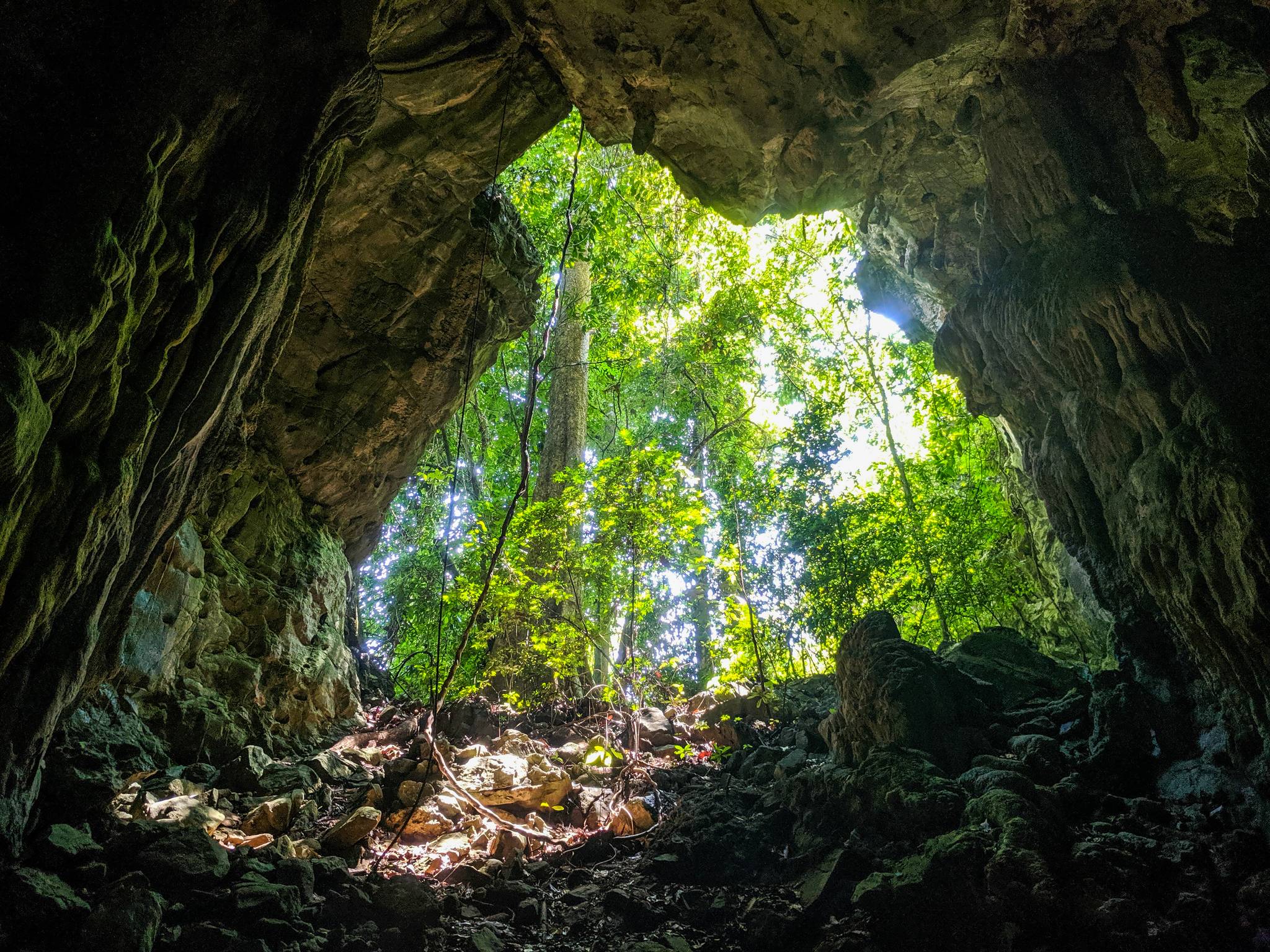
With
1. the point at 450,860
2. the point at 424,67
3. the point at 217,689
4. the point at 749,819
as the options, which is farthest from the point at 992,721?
the point at 424,67

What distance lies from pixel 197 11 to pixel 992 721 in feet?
26.8

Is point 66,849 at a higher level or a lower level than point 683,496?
lower

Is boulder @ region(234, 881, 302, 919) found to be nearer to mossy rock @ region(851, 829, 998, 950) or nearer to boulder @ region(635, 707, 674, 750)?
mossy rock @ region(851, 829, 998, 950)

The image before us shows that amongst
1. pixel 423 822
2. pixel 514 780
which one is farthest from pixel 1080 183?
pixel 423 822

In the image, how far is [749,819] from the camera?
18.8 ft

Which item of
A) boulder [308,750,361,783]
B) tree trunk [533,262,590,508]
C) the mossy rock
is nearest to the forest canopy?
tree trunk [533,262,590,508]

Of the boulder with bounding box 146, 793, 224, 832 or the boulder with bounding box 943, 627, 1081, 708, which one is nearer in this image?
the boulder with bounding box 146, 793, 224, 832

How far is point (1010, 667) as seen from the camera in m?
7.60

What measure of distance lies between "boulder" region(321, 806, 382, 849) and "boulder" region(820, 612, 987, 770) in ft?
14.1

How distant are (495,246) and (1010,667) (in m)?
8.33

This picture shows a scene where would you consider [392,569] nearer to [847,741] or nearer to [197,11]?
[847,741]

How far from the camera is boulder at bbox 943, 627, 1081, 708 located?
714 centimetres

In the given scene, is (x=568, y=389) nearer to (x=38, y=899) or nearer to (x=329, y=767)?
(x=329, y=767)

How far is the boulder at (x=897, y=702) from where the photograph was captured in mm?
5738
